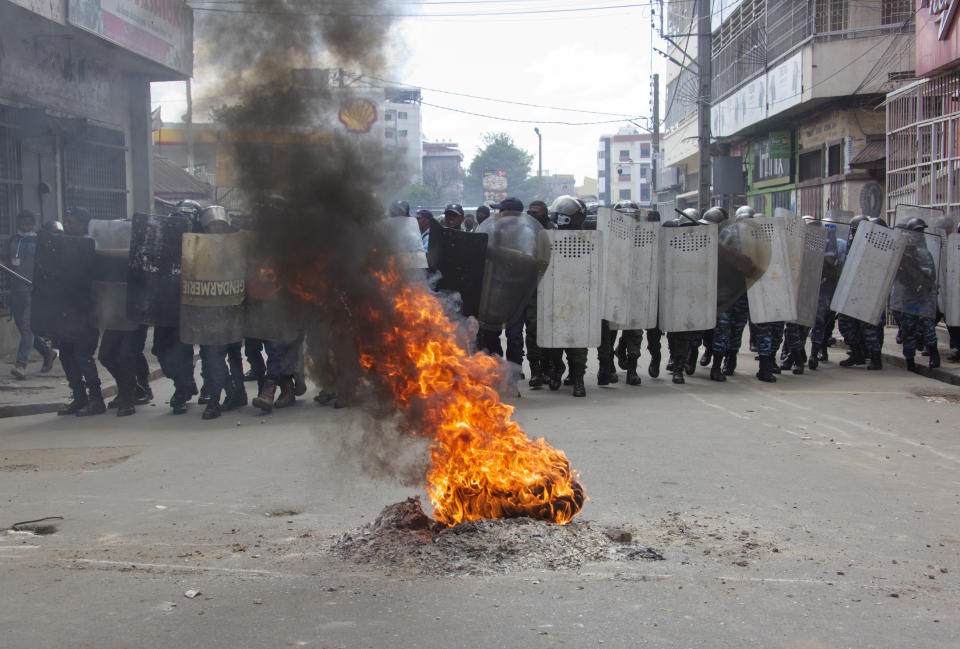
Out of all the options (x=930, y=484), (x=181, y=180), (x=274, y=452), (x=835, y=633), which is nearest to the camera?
(x=835, y=633)

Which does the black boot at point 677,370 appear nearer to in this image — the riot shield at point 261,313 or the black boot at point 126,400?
the riot shield at point 261,313

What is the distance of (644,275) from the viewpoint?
10219 millimetres

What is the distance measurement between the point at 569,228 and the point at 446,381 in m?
5.55

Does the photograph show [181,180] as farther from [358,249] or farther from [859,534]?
[859,534]

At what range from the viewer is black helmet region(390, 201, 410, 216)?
6.04m

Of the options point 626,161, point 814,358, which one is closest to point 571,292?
point 814,358

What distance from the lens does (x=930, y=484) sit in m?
5.83

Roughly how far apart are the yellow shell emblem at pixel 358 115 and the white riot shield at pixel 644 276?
5182mm

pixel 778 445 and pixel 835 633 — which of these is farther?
pixel 778 445

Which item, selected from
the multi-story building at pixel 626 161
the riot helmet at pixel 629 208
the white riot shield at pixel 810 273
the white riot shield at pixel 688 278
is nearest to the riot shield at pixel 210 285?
the white riot shield at pixel 688 278

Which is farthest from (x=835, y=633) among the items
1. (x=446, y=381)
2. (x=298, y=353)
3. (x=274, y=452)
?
(x=298, y=353)

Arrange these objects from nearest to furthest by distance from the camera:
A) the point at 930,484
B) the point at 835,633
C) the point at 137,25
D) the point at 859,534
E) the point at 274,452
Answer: the point at 835,633
the point at 859,534
the point at 930,484
the point at 274,452
the point at 137,25

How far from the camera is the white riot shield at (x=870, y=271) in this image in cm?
1079

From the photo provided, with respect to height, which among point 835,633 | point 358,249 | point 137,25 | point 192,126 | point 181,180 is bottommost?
point 835,633
